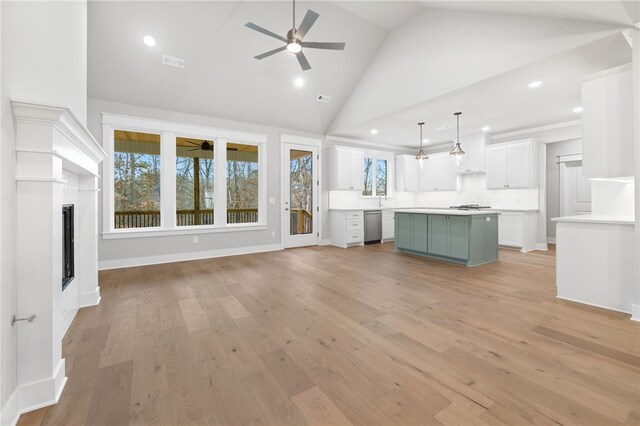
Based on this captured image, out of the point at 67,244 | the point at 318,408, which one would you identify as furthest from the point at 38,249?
the point at 318,408

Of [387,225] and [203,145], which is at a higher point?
[203,145]

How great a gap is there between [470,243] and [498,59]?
2.63 meters

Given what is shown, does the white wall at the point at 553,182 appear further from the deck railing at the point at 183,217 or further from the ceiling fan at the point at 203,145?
the ceiling fan at the point at 203,145

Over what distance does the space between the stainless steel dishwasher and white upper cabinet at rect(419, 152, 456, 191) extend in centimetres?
204

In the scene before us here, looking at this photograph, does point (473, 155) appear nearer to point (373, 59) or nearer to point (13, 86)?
point (373, 59)

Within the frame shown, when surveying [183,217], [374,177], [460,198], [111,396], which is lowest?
[111,396]

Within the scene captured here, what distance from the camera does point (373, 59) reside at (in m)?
5.14

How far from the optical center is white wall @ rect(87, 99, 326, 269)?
173 inches

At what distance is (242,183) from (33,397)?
A: 4854 millimetres

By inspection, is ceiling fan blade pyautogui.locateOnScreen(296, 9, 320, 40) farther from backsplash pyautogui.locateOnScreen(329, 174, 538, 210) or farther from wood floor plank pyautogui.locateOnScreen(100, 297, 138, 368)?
backsplash pyautogui.locateOnScreen(329, 174, 538, 210)

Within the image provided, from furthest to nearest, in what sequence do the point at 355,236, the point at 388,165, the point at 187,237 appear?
the point at 388,165 < the point at 355,236 < the point at 187,237

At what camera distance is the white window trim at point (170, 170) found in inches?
173

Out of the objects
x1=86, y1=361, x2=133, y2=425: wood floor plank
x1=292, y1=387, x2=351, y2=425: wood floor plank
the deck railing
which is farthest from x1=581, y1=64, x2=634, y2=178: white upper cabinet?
the deck railing

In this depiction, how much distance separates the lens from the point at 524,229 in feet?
18.9
